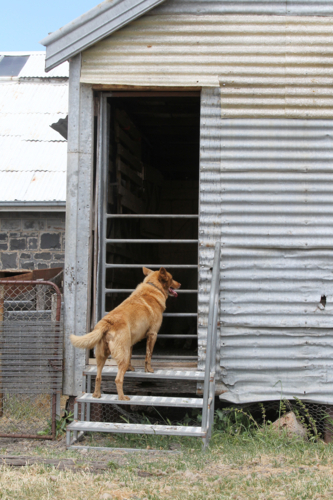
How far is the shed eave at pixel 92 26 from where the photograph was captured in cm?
548

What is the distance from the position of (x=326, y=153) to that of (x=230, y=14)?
6.04 ft

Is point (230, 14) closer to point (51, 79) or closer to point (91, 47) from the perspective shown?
point (91, 47)

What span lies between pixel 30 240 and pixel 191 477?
21.7 feet

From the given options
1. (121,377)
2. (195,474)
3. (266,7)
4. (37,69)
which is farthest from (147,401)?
(37,69)

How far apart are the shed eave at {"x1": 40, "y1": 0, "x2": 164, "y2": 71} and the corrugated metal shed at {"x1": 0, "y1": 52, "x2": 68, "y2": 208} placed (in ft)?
12.6

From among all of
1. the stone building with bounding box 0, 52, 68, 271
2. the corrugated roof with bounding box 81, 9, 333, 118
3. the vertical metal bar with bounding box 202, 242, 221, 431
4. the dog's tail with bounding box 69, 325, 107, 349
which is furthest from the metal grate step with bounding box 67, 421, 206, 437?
the stone building with bounding box 0, 52, 68, 271

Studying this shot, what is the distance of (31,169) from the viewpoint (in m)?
10.4

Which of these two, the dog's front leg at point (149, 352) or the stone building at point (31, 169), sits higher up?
the stone building at point (31, 169)

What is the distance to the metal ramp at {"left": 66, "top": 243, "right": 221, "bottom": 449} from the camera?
4539 millimetres

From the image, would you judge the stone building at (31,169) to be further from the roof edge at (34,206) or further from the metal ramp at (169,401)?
the metal ramp at (169,401)

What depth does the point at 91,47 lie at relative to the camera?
570cm

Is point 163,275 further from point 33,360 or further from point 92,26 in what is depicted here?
point 92,26

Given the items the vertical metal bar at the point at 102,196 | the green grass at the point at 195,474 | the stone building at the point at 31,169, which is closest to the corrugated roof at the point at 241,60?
the vertical metal bar at the point at 102,196

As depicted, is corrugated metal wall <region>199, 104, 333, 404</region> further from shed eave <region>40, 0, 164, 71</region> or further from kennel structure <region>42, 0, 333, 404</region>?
shed eave <region>40, 0, 164, 71</region>
